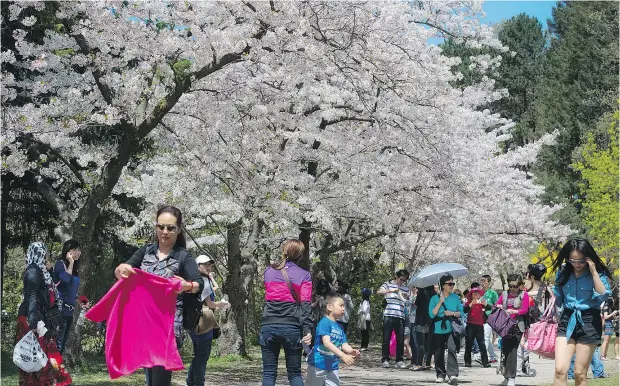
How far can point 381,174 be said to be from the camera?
17.4m

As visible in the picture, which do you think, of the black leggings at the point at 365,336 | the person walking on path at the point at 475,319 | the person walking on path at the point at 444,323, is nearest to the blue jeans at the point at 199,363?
the person walking on path at the point at 444,323

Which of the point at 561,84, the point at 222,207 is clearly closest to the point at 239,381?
the point at 222,207

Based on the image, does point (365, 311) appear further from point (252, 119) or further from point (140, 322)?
point (140, 322)

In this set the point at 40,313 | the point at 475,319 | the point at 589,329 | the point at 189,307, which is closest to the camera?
the point at 189,307

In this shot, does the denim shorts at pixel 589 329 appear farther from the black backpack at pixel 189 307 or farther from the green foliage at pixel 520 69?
the green foliage at pixel 520 69

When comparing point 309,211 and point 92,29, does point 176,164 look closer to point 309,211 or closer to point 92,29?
point 309,211

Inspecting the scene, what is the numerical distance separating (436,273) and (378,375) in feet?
6.87

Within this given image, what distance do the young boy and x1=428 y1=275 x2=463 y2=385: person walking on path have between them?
5.88m

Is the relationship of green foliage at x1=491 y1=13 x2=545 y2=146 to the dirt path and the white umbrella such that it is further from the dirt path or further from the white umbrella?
the white umbrella

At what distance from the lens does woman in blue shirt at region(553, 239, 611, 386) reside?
7973mm

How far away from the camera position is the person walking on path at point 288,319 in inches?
330

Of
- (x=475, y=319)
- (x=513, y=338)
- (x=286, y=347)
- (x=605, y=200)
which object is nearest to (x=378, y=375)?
(x=475, y=319)

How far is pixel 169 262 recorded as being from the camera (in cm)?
634

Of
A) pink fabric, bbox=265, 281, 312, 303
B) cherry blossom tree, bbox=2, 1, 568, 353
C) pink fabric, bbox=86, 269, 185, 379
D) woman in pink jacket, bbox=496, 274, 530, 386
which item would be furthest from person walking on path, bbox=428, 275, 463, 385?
pink fabric, bbox=86, 269, 185, 379
